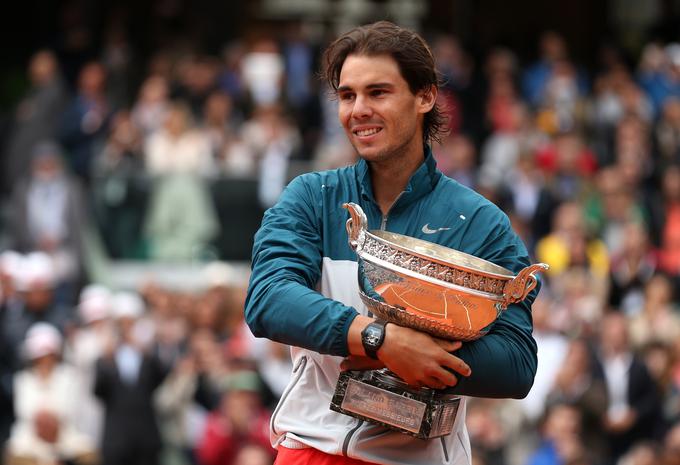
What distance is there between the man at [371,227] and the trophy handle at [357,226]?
0.48 feet

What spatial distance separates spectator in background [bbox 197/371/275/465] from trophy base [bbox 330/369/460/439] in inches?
250

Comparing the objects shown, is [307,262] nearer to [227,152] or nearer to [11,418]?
[11,418]

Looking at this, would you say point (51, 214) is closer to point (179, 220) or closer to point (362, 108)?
point (179, 220)

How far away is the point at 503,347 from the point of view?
11.3ft

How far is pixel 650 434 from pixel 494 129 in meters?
5.81

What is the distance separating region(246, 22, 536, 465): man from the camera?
3.49 m

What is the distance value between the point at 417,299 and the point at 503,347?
0.93 feet

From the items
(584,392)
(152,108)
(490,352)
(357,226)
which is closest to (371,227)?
(357,226)

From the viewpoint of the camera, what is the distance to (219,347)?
1125cm

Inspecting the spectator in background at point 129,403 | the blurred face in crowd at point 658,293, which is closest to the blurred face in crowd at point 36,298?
the spectator in background at point 129,403

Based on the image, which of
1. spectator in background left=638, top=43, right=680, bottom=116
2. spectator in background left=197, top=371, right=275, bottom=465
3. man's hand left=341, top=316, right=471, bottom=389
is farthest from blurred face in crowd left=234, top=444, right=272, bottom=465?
spectator in background left=638, top=43, right=680, bottom=116

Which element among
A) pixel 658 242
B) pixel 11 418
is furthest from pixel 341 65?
pixel 658 242

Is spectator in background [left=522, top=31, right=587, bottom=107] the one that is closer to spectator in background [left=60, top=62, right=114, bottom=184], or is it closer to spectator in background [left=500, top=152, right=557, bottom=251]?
spectator in background [left=500, top=152, right=557, bottom=251]

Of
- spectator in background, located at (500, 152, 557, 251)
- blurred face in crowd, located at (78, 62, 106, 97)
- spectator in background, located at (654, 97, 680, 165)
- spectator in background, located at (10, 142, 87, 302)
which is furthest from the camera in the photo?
blurred face in crowd, located at (78, 62, 106, 97)
